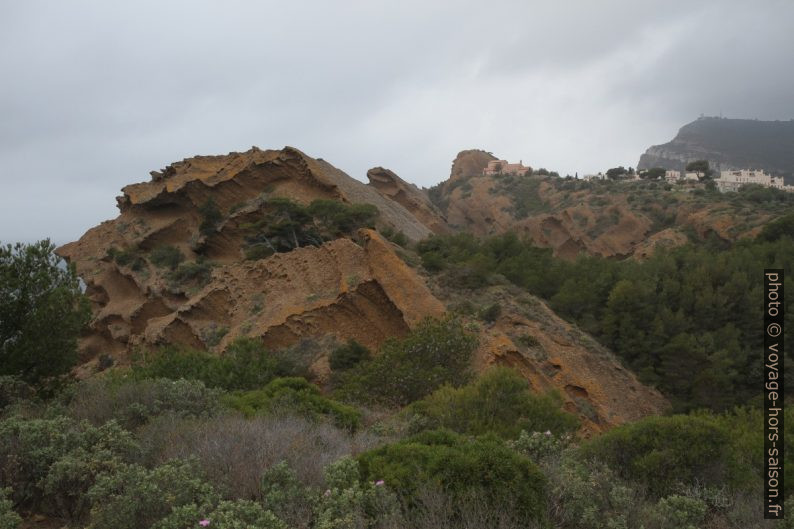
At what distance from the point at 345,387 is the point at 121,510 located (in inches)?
344

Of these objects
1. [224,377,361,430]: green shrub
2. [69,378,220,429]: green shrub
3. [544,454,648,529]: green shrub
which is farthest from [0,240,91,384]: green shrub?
[544,454,648,529]: green shrub

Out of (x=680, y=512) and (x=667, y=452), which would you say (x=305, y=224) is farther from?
(x=680, y=512)

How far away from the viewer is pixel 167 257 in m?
24.9

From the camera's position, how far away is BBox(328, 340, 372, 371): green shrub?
1509cm

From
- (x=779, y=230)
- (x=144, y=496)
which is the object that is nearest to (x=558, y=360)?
(x=144, y=496)

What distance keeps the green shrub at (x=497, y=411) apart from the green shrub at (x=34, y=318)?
19.2 feet

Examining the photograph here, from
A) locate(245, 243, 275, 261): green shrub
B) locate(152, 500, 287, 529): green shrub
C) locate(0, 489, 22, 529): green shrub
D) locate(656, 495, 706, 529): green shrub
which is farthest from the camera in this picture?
locate(245, 243, 275, 261): green shrub

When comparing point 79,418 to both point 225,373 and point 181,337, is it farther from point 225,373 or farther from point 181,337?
point 181,337

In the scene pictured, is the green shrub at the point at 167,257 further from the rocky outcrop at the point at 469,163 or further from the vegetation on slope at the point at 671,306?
the rocky outcrop at the point at 469,163

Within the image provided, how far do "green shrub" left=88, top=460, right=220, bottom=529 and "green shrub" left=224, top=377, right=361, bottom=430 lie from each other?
10.5ft

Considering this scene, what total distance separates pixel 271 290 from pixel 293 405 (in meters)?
10.1

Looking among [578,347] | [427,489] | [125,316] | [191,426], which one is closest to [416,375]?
[578,347]

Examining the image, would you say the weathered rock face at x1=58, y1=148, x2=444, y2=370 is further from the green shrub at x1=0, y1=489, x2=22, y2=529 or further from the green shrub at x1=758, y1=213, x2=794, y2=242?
the green shrub at x1=758, y1=213, x2=794, y2=242

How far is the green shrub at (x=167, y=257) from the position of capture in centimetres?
2459
